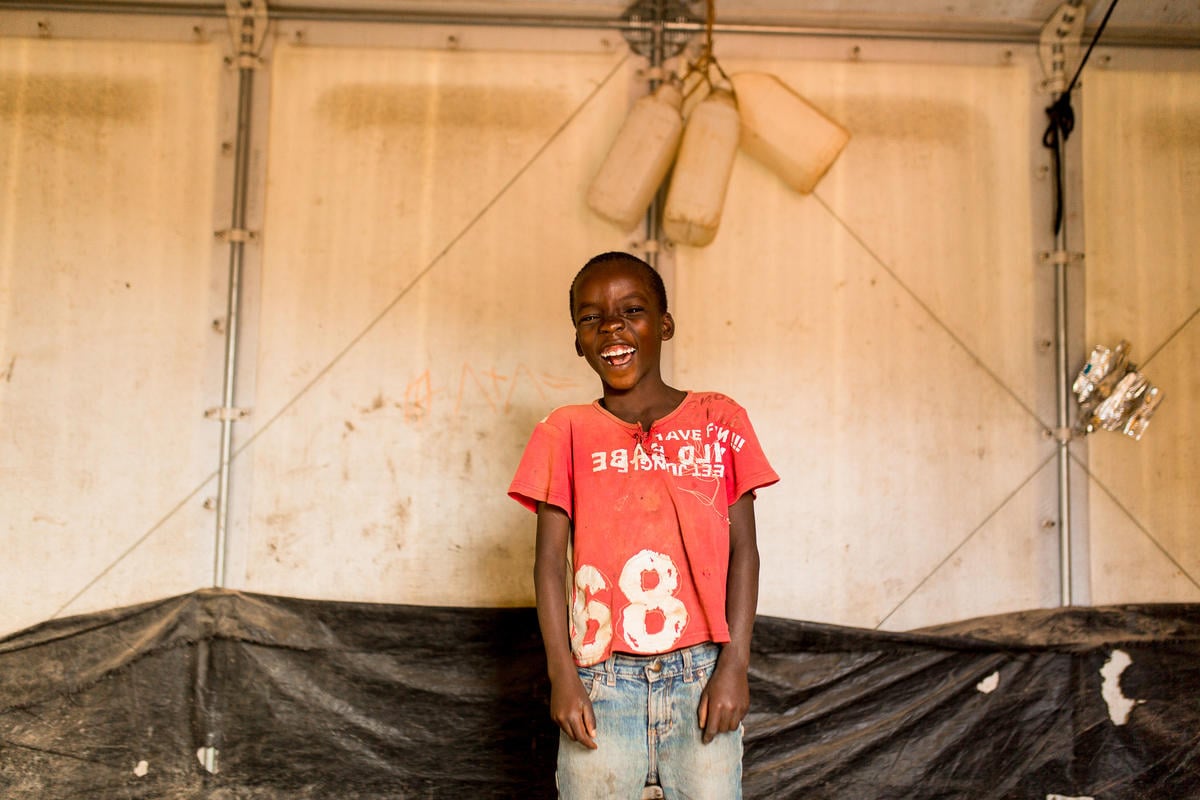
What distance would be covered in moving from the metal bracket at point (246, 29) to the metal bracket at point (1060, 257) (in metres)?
2.68

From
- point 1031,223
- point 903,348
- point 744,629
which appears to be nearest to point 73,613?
point 744,629

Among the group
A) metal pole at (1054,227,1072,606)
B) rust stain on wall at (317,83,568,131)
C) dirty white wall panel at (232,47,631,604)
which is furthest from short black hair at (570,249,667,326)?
metal pole at (1054,227,1072,606)

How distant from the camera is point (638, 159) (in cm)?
280

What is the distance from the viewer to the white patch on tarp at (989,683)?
2.71 m

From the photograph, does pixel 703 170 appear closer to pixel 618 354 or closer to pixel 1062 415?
pixel 618 354

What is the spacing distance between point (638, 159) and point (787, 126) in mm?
491

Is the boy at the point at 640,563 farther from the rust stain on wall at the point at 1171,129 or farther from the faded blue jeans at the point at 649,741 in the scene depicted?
the rust stain on wall at the point at 1171,129

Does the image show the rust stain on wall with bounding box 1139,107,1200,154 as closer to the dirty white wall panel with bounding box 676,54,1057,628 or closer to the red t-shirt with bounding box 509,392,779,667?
the dirty white wall panel with bounding box 676,54,1057,628

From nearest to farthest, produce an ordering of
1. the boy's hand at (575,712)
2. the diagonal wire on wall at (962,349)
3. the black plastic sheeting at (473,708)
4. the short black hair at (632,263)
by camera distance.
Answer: the boy's hand at (575,712), the short black hair at (632,263), the black plastic sheeting at (473,708), the diagonal wire on wall at (962,349)

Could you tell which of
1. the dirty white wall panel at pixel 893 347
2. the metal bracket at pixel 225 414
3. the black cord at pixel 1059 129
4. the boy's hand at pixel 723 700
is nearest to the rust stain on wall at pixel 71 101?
the metal bracket at pixel 225 414

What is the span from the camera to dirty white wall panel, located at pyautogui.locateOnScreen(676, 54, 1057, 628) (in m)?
2.90

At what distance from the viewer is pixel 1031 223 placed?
3027 millimetres

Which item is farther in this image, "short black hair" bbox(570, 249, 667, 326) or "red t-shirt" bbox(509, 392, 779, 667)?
"short black hair" bbox(570, 249, 667, 326)

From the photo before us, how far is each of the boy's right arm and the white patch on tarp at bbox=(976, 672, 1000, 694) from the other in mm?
1560
